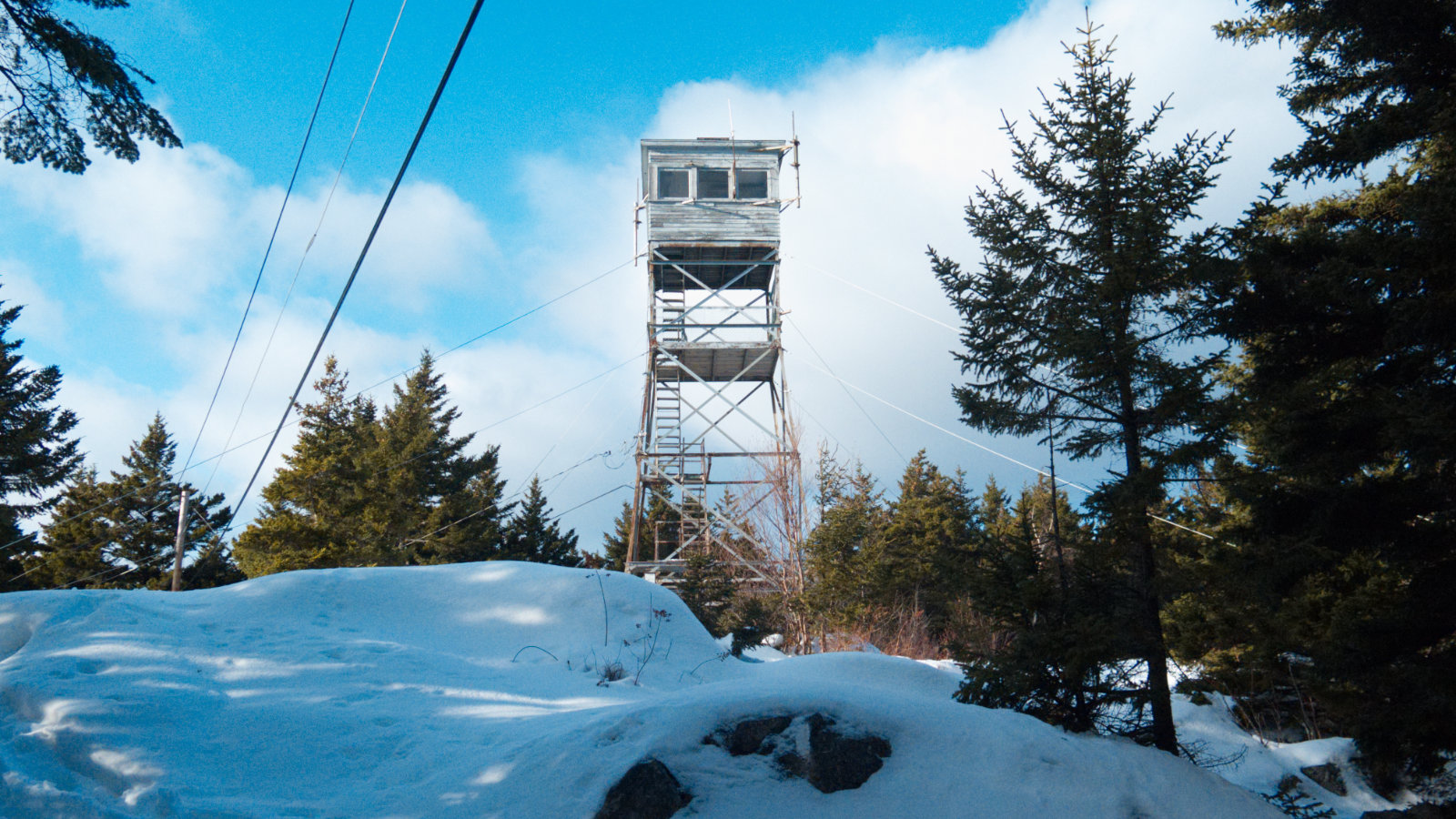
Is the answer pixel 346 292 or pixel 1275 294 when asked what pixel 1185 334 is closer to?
pixel 1275 294

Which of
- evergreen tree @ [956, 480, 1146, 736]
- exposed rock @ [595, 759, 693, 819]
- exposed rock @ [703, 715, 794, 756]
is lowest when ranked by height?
exposed rock @ [595, 759, 693, 819]

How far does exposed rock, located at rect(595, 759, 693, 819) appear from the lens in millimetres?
4590

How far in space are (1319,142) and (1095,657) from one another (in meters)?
5.17

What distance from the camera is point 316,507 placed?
28.3 meters

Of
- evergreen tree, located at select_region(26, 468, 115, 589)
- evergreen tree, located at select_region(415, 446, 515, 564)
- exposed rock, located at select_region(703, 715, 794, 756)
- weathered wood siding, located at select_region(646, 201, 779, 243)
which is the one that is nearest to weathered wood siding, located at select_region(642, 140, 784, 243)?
weathered wood siding, located at select_region(646, 201, 779, 243)

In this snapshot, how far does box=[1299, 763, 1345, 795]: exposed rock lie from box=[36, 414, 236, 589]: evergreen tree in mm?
33968

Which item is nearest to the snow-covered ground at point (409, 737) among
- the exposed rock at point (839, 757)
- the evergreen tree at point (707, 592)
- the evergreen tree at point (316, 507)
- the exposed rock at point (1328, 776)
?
the exposed rock at point (839, 757)

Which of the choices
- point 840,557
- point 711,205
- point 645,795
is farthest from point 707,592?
point 645,795

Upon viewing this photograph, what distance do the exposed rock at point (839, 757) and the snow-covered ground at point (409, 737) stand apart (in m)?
0.07

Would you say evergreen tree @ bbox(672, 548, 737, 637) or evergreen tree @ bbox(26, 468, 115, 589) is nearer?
evergreen tree @ bbox(672, 548, 737, 637)

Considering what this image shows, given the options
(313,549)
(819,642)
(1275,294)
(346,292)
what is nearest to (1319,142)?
(1275,294)

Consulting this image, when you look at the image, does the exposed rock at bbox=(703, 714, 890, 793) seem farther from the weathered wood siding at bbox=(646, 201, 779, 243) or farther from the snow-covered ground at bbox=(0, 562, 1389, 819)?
the weathered wood siding at bbox=(646, 201, 779, 243)

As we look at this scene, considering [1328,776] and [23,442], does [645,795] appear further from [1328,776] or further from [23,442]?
[23,442]

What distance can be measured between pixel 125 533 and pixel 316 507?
12262mm
